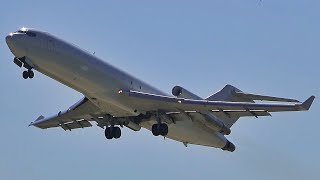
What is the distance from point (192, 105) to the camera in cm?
4028

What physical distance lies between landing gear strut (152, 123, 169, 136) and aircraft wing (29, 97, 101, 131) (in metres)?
3.41

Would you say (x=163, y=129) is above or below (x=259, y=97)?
below

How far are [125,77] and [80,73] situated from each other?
3.05 meters

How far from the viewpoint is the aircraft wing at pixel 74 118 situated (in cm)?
4262

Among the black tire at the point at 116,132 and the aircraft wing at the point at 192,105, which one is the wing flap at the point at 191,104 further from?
the black tire at the point at 116,132

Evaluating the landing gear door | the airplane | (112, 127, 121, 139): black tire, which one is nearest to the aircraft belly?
the airplane

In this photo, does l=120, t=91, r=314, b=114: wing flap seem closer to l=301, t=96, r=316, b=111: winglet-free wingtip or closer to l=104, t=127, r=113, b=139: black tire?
l=301, t=96, r=316, b=111: winglet-free wingtip

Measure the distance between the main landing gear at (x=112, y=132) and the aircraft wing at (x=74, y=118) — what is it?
1155 millimetres

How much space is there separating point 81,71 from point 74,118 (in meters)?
6.84

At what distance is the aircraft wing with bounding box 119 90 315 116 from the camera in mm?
39031

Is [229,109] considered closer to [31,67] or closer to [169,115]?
[169,115]

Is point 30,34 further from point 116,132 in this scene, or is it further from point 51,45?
point 116,132

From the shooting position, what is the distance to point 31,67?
37.4 metres

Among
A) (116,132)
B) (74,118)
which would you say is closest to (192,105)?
(116,132)
